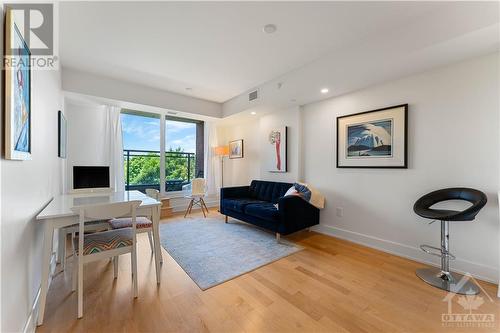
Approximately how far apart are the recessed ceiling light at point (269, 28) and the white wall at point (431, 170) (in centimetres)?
166

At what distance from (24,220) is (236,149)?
4335 mm

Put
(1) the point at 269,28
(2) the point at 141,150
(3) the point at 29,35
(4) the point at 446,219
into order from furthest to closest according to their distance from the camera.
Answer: (2) the point at 141,150, (1) the point at 269,28, (4) the point at 446,219, (3) the point at 29,35

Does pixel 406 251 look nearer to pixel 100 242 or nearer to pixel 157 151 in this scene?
pixel 100 242

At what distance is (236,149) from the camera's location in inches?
216

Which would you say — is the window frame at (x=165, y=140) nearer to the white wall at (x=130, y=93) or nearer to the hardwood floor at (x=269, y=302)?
the white wall at (x=130, y=93)

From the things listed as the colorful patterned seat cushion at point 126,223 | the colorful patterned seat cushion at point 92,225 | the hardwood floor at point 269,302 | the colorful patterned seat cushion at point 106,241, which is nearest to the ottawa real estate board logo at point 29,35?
the colorful patterned seat cushion at point 106,241

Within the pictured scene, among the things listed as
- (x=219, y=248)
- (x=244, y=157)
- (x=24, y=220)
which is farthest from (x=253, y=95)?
(x=24, y=220)

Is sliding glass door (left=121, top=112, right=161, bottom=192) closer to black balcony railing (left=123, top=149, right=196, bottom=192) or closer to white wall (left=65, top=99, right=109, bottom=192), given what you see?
black balcony railing (left=123, top=149, right=196, bottom=192)

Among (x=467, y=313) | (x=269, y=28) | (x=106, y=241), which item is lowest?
(x=467, y=313)

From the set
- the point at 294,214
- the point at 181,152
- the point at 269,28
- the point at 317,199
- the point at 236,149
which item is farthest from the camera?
the point at 236,149

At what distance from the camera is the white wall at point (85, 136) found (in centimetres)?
370

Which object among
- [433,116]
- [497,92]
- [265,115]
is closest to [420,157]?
[433,116]

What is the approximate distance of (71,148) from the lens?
371 cm

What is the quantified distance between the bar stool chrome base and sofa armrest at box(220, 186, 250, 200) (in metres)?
2.92
